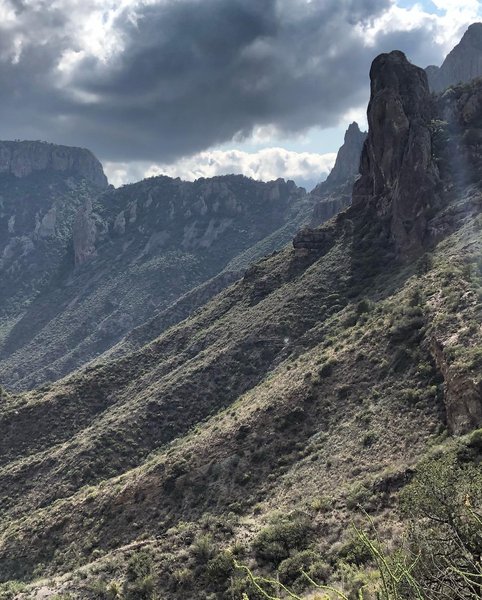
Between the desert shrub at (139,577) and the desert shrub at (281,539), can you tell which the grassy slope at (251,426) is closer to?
the desert shrub at (139,577)

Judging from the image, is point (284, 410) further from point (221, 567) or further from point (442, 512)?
point (442, 512)

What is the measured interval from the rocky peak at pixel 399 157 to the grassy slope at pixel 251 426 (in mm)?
5878

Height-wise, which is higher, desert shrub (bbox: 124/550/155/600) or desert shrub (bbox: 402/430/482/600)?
desert shrub (bbox: 402/430/482/600)

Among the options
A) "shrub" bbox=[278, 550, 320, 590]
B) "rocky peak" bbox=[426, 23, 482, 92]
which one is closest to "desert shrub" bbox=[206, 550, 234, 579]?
"shrub" bbox=[278, 550, 320, 590]

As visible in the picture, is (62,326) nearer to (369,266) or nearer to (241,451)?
(369,266)

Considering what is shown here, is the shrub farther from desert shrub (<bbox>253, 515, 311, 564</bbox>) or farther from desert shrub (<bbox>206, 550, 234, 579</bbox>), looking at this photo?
desert shrub (<bbox>206, 550, 234, 579</bbox>)

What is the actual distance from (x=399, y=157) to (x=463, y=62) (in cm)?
13520

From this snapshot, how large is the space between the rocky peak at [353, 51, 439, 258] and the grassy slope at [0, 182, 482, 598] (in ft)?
19.3

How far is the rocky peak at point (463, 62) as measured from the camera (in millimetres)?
166375

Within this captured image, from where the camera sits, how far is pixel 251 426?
38.2m

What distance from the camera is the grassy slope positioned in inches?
1075

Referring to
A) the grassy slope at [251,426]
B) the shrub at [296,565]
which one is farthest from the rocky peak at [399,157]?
the shrub at [296,565]

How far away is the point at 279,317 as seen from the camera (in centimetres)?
5928

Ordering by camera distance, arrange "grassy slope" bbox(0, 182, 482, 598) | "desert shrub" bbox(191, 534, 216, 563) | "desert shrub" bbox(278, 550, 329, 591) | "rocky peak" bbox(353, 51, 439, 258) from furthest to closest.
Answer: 1. "rocky peak" bbox(353, 51, 439, 258)
2. "grassy slope" bbox(0, 182, 482, 598)
3. "desert shrub" bbox(191, 534, 216, 563)
4. "desert shrub" bbox(278, 550, 329, 591)
